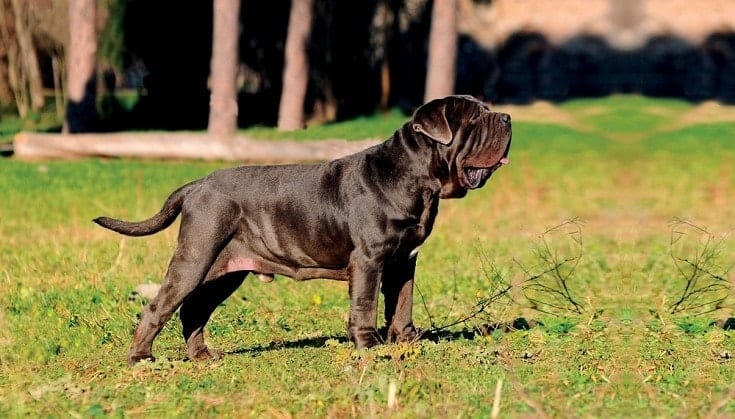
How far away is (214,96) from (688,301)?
1953 cm

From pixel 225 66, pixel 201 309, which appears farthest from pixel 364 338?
pixel 225 66

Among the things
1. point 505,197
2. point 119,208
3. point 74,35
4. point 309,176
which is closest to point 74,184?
point 119,208

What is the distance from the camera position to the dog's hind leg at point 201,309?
8875 mm

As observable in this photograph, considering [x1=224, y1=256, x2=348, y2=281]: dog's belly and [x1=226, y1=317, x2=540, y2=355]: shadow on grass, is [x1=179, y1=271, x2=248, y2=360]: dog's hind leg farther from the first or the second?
[x1=226, y1=317, x2=540, y2=355]: shadow on grass

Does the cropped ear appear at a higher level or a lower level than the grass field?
higher

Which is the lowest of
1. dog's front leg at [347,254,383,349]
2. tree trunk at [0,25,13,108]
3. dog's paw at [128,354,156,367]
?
tree trunk at [0,25,13,108]

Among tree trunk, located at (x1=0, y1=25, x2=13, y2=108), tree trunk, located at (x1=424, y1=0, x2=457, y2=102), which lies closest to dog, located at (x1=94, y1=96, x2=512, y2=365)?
tree trunk, located at (x1=424, y1=0, x2=457, y2=102)

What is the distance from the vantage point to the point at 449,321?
10508mm

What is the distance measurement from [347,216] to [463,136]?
3.32ft

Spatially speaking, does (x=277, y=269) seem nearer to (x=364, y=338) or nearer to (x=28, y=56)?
(x=364, y=338)

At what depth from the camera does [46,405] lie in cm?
718

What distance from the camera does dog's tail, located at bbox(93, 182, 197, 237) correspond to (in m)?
8.66

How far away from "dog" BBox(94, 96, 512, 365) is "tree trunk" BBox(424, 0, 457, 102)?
840 inches

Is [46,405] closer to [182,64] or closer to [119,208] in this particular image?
[119,208]
